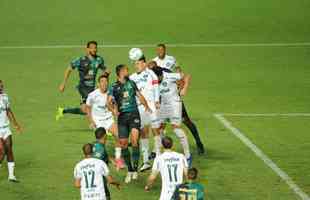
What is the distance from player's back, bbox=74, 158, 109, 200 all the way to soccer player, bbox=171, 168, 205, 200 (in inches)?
54.7

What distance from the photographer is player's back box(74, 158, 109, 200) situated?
14.8m

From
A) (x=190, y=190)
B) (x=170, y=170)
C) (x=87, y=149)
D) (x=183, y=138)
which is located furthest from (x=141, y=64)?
(x=190, y=190)

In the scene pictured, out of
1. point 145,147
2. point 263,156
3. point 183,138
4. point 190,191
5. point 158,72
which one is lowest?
point 263,156

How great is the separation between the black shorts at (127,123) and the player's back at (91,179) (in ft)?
12.6

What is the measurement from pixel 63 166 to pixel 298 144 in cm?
624

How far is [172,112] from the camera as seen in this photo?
2002 cm

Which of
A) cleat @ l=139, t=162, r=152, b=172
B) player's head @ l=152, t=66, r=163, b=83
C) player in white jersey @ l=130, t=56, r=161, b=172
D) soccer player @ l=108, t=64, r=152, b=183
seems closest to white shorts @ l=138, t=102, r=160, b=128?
player in white jersey @ l=130, t=56, r=161, b=172

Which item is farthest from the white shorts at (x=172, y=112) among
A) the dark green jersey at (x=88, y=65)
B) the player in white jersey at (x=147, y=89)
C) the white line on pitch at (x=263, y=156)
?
the dark green jersey at (x=88, y=65)

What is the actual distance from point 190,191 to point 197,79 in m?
17.6

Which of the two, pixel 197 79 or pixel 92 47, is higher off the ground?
pixel 92 47

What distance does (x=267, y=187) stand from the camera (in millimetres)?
18500

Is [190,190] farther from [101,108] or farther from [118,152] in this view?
[101,108]

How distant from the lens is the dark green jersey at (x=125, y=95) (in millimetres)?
18672

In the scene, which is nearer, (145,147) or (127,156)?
(127,156)
